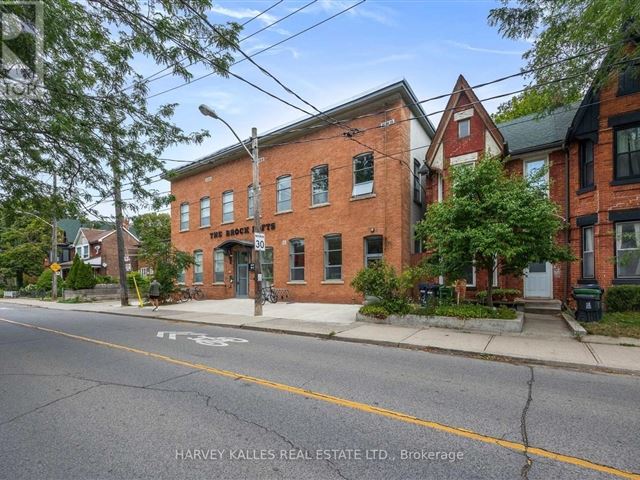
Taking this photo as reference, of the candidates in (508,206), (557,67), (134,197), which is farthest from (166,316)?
(557,67)

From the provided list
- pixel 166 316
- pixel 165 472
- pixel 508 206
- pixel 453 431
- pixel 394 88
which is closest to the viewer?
pixel 165 472

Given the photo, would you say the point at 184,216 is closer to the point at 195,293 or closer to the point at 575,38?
the point at 195,293

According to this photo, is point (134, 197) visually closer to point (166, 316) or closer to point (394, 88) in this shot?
point (166, 316)

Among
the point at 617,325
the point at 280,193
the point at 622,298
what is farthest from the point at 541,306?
the point at 280,193

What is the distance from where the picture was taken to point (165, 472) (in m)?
3.26

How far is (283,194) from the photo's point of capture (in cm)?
2097

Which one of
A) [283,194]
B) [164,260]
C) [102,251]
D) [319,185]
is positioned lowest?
[164,260]

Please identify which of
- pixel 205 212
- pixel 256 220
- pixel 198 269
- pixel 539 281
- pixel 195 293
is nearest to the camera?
pixel 256 220

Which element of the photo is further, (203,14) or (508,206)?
(508,206)

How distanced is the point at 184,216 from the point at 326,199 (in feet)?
41.8

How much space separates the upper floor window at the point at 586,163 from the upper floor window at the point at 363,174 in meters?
8.16

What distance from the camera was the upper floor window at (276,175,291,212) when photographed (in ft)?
67.9

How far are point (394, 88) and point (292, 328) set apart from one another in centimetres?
1132

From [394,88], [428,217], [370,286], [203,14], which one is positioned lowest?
[370,286]
